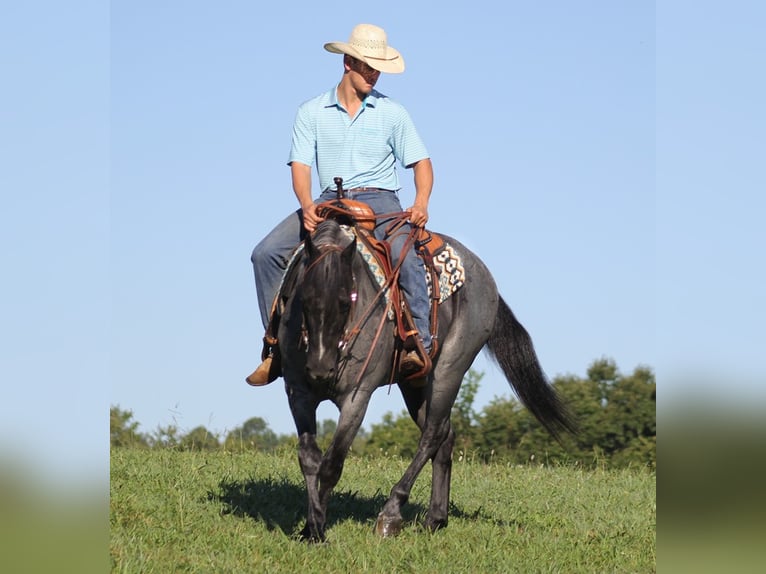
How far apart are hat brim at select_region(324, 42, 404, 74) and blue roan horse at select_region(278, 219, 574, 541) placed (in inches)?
48.7

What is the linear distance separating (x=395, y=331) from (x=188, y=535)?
208 centimetres

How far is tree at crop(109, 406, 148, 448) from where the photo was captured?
12.6 meters

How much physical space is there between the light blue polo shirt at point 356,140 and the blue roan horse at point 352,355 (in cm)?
59

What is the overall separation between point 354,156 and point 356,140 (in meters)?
0.12

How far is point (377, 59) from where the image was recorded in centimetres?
824

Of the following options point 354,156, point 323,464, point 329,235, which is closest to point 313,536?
point 323,464

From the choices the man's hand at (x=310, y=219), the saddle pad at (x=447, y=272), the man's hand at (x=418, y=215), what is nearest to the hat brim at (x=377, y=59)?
the man's hand at (x=418, y=215)

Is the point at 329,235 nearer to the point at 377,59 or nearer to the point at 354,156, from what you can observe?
the point at 354,156

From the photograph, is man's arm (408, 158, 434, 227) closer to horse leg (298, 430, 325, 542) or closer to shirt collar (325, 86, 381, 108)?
shirt collar (325, 86, 381, 108)

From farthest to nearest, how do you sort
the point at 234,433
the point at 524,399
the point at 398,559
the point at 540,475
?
the point at 234,433 < the point at 540,475 < the point at 524,399 < the point at 398,559

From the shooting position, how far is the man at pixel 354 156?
8094 millimetres
